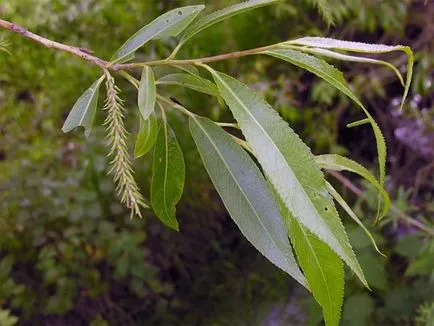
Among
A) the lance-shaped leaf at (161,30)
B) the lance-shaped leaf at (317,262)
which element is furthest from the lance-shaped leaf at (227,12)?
the lance-shaped leaf at (317,262)

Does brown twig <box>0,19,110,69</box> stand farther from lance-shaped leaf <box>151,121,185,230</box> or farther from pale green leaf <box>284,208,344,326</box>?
pale green leaf <box>284,208,344,326</box>

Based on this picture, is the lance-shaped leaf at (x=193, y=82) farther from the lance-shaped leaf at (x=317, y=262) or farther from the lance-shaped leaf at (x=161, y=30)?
the lance-shaped leaf at (x=317, y=262)

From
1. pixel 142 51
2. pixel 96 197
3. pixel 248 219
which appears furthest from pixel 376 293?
pixel 248 219

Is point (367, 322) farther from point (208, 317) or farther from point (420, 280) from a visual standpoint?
point (208, 317)

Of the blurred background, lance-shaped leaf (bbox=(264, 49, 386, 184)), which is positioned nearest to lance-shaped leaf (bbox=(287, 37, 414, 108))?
lance-shaped leaf (bbox=(264, 49, 386, 184))

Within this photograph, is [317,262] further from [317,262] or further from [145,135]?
[145,135]

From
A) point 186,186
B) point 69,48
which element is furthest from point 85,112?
point 186,186
